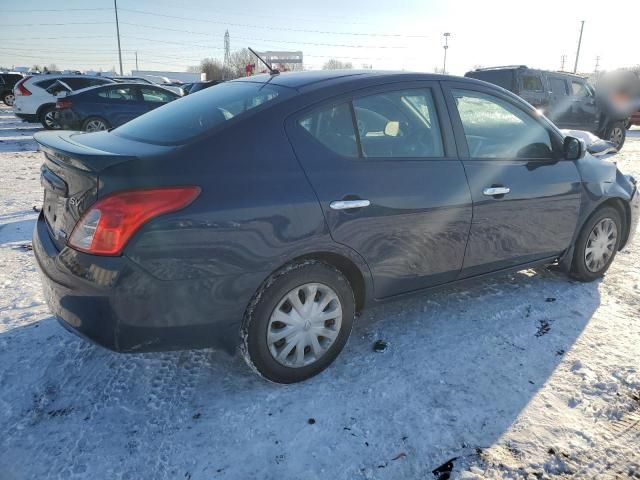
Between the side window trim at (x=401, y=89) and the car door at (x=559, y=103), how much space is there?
10439 mm

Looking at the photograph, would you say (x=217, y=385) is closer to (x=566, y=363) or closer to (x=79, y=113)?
(x=566, y=363)

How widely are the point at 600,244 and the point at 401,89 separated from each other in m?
2.40

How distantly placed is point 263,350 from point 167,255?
744 mm

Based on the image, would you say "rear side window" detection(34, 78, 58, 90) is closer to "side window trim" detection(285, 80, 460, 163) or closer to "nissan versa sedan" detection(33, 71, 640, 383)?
"nissan versa sedan" detection(33, 71, 640, 383)

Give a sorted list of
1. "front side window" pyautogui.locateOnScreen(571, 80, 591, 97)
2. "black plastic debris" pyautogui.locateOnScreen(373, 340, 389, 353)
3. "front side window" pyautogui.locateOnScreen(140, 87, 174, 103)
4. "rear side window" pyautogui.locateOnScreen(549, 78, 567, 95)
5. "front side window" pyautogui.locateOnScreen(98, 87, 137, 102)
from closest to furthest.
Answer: "black plastic debris" pyautogui.locateOnScreen(373, 340, 389, 353) < "front side window" pyautogui.locateOnScreen(98, 87, 137, 102) < "front side window" pyautogui.locateOnScreen(140, 87, 174, 103) < "rear side window" pyautogui.locateOnScreen(549, 78, 567, 95) < "front side window" pyautogui.locateOnScreen(571, 80, 591, 97)

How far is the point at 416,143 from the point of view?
3.02 m

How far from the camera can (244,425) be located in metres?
2.39

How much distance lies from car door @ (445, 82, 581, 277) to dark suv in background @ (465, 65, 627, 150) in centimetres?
877

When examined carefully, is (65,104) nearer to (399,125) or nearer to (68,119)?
(68,119)

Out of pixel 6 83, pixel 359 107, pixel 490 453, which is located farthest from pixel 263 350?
pixel 6 83

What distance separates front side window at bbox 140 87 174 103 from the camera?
1227cm

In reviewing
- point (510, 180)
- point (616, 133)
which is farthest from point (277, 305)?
point (616, 133)

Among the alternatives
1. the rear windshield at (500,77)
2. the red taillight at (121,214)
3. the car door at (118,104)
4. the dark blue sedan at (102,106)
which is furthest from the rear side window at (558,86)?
the red taillight at (121,214)

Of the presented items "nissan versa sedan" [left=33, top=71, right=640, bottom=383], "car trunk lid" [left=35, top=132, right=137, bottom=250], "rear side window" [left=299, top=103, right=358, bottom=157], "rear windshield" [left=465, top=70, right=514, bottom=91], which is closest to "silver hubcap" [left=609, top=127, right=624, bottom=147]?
"rear windshield" [left=465, top=70, right=514, bottom=91]
